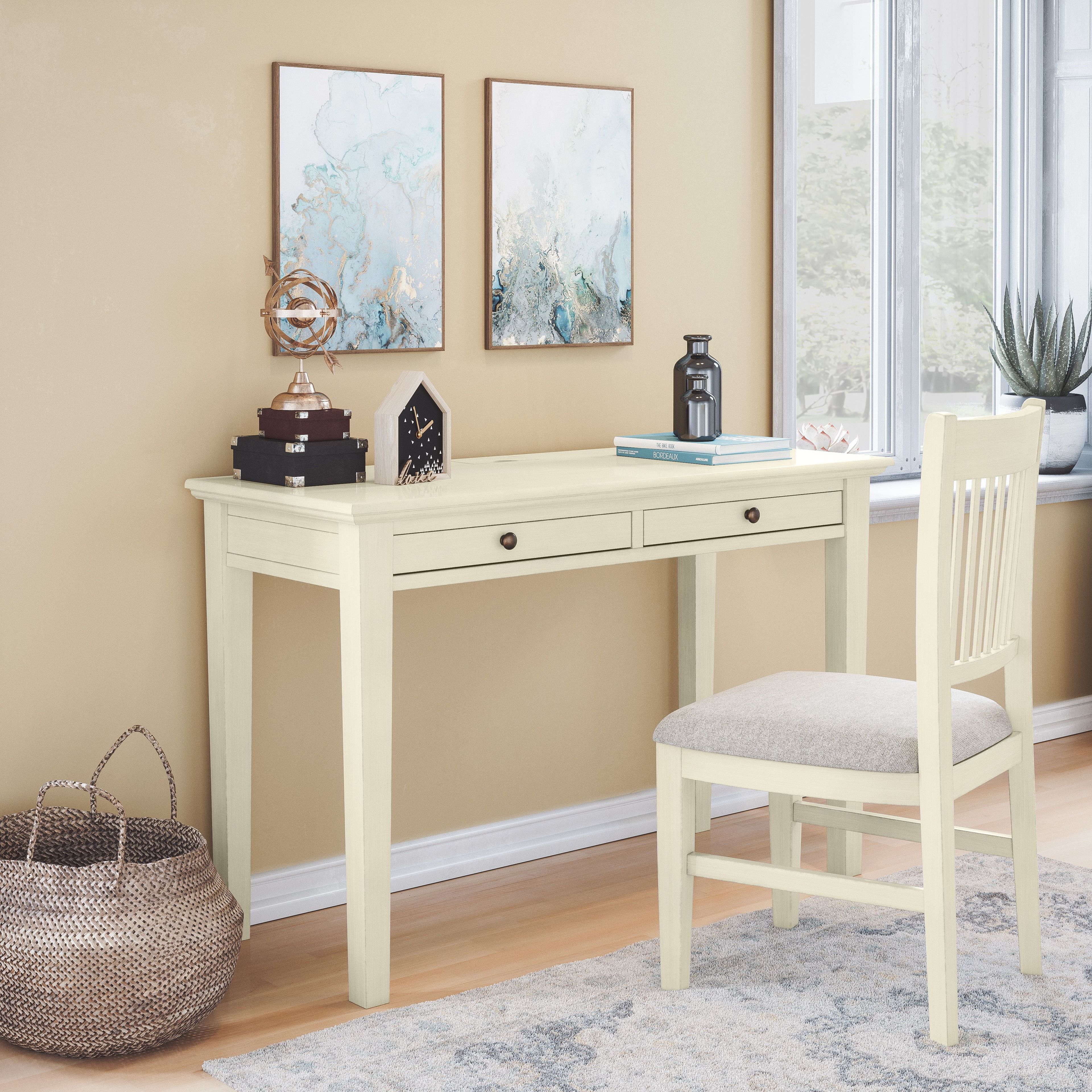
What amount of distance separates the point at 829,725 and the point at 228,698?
1086 mm

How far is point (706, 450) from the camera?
2.80 meters

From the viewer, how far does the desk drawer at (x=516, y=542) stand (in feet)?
7.83

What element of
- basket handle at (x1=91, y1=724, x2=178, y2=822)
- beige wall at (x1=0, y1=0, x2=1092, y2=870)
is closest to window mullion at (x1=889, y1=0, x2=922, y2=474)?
beige wall at (x1=0, y1=0, x2=1092, y2=870)

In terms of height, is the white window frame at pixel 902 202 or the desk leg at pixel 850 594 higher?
the white window frame at pixel 902 202

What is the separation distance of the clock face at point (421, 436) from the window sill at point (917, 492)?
1.34m

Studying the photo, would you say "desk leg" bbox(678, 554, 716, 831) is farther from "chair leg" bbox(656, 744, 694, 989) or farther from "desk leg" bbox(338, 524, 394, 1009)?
"desk leg" bbox(338, 524, 394, 1009)

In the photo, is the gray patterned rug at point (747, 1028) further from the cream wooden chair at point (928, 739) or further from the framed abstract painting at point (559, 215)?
the framed abstract painting at point (559, 215)

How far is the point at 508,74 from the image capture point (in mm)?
2998

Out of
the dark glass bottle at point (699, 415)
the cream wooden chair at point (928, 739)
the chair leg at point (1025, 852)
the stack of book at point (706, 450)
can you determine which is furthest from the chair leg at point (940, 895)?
the dark glass bottle at point (699, 415)

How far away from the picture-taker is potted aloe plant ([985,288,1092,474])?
404 centimetres

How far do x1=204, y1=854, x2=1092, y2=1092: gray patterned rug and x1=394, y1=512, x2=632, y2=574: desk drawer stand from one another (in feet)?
2.36

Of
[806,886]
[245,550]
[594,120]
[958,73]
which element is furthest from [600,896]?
[958,73]

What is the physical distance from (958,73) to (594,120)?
1411mm

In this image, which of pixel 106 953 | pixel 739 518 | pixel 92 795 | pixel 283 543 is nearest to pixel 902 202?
pixel 739 518
